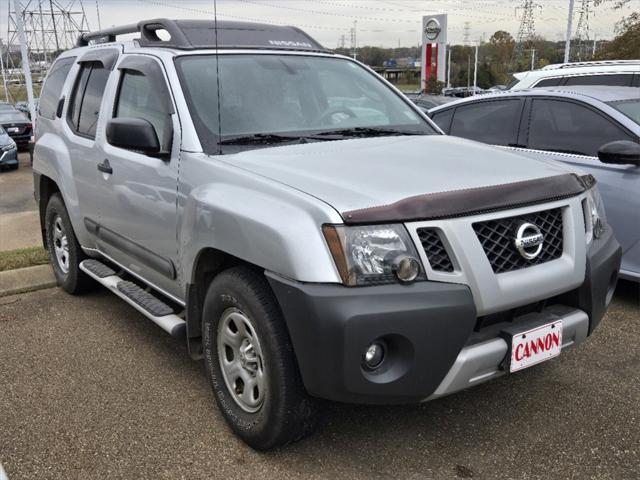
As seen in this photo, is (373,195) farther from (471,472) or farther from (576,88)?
(576,88)

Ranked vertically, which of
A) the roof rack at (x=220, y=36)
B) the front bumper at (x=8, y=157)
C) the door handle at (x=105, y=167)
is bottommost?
the front bumper at (x=8, y=157)

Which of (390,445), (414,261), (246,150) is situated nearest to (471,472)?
(390,445)

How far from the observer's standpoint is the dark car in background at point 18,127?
66.2 feet

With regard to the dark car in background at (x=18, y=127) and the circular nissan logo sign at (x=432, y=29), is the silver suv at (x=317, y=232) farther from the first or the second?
the circular nissan logo sign at (x=432, y=29)

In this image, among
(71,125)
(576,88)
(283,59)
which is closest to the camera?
(283,59)

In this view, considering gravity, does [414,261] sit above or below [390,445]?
above

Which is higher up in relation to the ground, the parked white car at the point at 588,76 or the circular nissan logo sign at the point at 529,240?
the parked white car at the point at 588,76

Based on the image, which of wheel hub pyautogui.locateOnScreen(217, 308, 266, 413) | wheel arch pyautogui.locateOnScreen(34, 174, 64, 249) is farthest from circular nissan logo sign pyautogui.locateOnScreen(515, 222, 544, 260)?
wheel arch pyautogui.locateOnScreen(34, 174, 64, 249)

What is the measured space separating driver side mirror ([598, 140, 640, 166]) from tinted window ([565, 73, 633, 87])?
353cm

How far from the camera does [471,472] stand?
284cm

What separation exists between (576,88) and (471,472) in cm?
393

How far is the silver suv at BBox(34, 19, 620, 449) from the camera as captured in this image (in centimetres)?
251

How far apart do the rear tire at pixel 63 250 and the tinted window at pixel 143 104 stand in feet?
4.29

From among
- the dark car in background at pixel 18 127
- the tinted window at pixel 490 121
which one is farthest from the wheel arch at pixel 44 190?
the dark car in background at pixel 18 127
